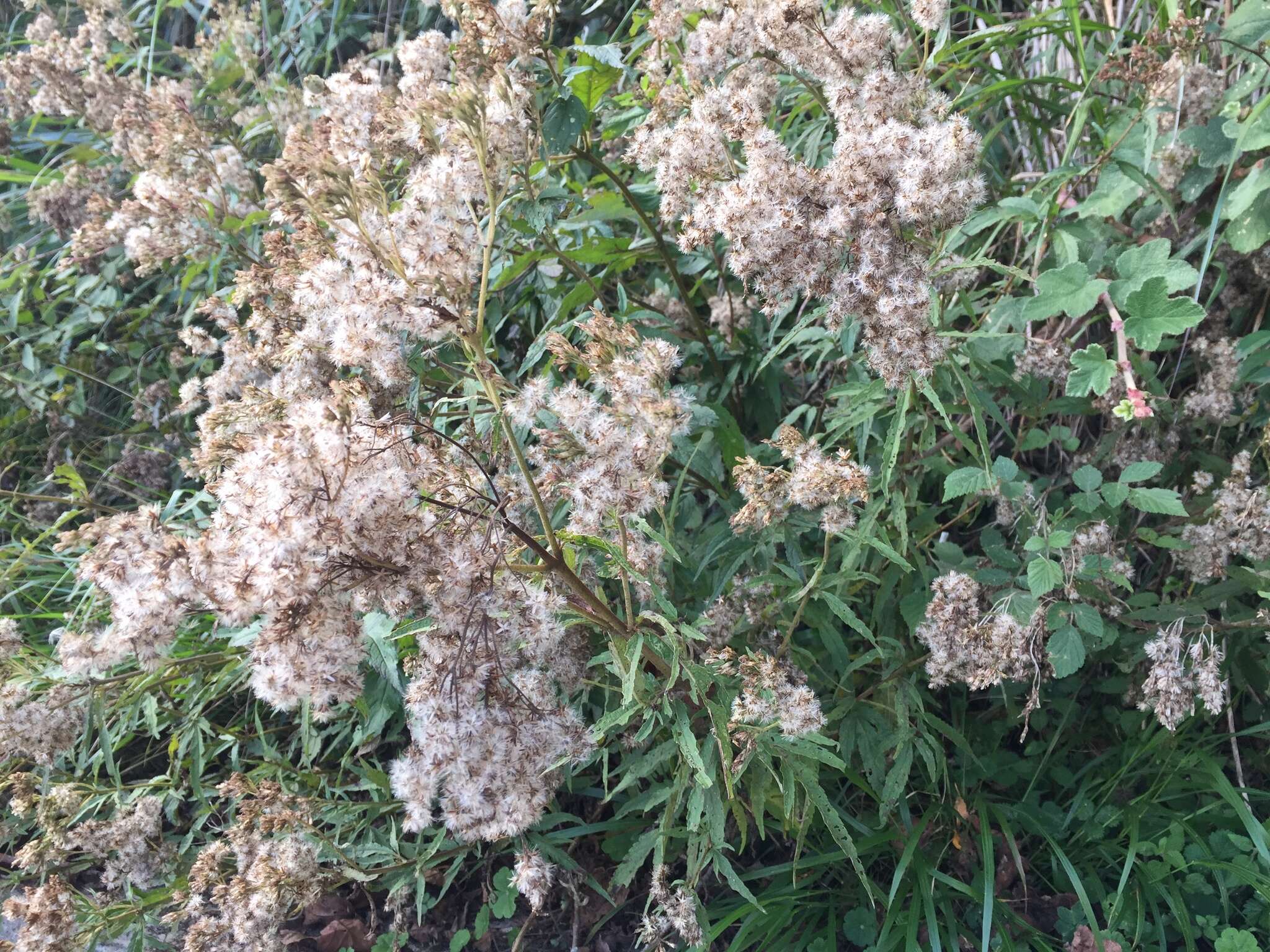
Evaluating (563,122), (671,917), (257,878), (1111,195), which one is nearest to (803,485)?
(671,917)

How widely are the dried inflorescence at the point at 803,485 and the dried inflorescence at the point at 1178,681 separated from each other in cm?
82

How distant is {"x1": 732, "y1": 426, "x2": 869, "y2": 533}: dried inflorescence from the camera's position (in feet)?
6.07

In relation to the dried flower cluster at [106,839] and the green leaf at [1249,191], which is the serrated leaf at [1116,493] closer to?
the green leaf at [1249,191]

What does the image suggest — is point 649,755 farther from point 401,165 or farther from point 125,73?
Result: point 125,73

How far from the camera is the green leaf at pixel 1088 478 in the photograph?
219cm

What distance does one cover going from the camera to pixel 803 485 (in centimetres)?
188

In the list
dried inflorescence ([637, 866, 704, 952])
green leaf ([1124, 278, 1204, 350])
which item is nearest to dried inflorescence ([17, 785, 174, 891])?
dried inflorescence ([637, 866, 704, 952])

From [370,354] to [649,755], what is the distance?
1116 mm

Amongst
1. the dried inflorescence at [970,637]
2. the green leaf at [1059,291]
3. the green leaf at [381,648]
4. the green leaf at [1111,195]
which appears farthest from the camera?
the green leaf at [1111,195]

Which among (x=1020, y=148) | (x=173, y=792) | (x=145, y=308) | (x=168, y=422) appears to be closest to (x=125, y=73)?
(x=145, y=308)

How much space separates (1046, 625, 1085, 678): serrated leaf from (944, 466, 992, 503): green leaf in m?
0.38

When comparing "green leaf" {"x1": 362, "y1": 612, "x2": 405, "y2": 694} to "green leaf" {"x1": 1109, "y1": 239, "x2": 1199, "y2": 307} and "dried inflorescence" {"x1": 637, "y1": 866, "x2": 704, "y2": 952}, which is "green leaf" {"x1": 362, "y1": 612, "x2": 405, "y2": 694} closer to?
"dried inflorescence" {"x1": 637, "y1": 866, "x2": 704, "y2": 952}

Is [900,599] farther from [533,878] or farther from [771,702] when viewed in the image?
[533,878]

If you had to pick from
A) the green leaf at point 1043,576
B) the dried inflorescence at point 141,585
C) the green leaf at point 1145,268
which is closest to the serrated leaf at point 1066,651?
the green leaf at point 1043,576
